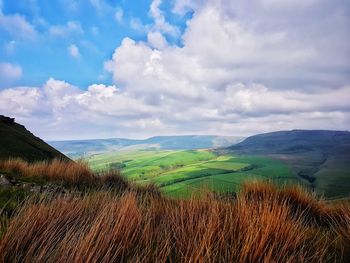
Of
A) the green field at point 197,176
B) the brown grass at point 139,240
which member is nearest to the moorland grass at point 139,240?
the brown grass at point 139,240

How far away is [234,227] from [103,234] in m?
1.78

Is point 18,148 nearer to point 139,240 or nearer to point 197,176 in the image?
point 139,240

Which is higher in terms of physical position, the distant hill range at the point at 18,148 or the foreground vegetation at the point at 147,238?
the distant hill range at the point at 18,148

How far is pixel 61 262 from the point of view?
2.81m

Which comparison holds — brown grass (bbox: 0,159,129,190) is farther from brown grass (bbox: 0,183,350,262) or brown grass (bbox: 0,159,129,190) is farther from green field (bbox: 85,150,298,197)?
brown grass (bbox: 0,183,350,262)

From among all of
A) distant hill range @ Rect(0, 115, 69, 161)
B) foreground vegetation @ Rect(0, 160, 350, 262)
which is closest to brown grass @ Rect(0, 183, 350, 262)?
foreground vegetation @ Rect(0, 160, 350, 262)

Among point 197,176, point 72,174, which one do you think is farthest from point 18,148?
point 197,176

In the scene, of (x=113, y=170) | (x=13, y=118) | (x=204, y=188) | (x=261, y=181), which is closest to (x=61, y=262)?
(x=204, y=188)

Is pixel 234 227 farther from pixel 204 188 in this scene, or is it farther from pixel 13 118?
pixel 13 118

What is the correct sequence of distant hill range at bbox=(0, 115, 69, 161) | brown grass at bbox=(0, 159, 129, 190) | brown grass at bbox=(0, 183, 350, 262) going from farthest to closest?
distant hill range at bbox=(0, 115, 69, 161)
brown grass at bbox=(0, 159, 129, 190)
brown grass at bbox=(0, 183, 350, 262)

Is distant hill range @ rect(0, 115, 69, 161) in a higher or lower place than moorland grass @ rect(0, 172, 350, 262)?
higher

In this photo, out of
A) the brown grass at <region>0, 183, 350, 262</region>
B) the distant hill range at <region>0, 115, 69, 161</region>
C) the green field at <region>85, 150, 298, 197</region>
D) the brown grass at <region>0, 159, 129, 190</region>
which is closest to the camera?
the brown grass at <region>0, 183, 350, 262</region>

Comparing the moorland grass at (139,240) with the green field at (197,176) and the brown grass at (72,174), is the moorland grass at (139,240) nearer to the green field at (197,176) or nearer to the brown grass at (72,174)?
the green field at (197,176)

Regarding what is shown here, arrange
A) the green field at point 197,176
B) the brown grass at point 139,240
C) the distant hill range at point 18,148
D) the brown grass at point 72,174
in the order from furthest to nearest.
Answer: the distant hill range at point 18,148
the brown grass at point 72,174
the green field at point 197,176
the brown grass at point 139,240
